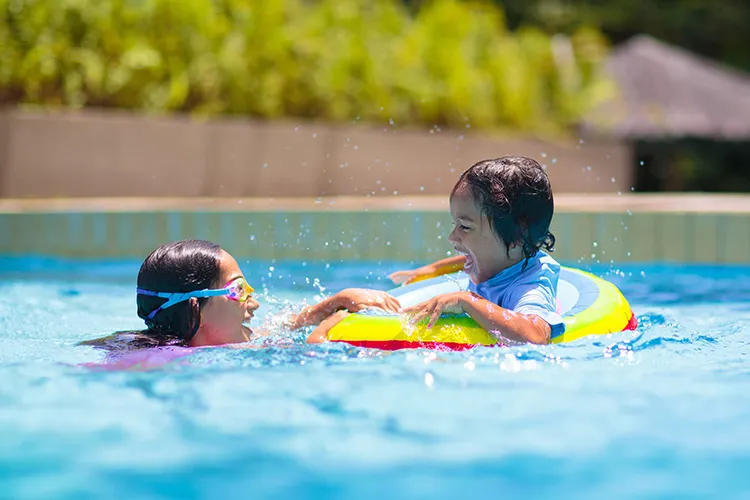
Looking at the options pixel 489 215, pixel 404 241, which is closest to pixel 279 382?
pixel 489 215

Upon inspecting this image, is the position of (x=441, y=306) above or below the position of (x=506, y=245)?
below

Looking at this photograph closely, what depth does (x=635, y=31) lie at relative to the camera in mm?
19250

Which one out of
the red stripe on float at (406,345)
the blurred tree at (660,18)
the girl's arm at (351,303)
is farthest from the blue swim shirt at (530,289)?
the blurred tree at (660,18)

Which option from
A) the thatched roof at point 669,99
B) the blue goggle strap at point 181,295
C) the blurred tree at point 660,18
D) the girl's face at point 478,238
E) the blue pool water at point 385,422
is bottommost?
the blue pool water at point 385,422

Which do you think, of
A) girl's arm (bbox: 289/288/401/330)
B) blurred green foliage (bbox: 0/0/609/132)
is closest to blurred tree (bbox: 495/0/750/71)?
blurred green foliage (bbox: 0/0/609/132)

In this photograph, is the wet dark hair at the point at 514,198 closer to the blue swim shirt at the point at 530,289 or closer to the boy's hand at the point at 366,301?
the blue swim shirt at the point at 530,289

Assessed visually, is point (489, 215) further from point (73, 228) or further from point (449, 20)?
point (449, 20)

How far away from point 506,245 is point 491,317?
34 cm

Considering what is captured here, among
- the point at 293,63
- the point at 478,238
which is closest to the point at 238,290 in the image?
the point at 478,238

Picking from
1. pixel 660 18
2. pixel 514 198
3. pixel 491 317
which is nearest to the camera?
pixel 491 317

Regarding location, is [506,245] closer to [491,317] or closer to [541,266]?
[541,266]

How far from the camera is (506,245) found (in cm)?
361

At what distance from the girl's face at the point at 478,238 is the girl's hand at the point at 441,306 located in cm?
22

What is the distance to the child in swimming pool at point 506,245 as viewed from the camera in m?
3.45
